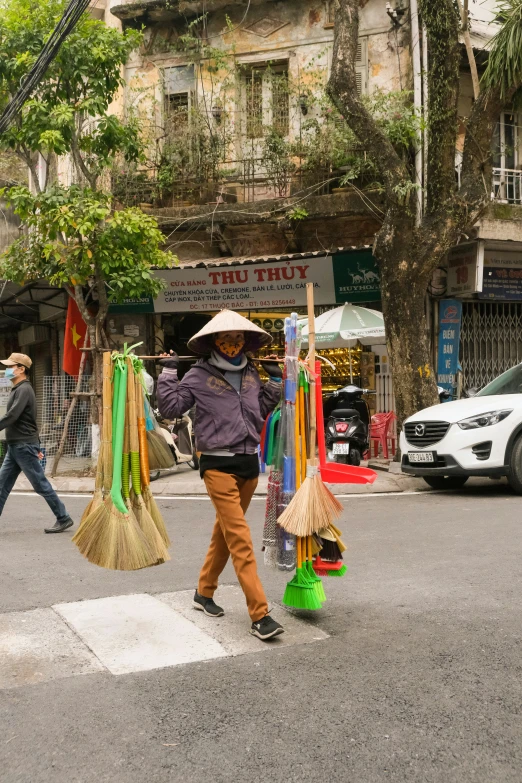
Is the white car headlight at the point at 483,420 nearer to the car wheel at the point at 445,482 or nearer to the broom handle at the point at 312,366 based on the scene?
the car wheel at the point at 445,482

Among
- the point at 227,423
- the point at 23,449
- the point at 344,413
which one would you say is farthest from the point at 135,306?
the point at 227,423

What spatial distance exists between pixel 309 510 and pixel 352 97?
914cm

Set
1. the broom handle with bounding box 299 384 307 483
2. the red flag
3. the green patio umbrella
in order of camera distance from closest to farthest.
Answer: the broom handle with bounding box 299 384 307 483, the green patio umbrella, the red flag

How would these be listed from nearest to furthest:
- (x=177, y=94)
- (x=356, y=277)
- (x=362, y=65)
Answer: (x=356, y=277), (x=362, y=65), (x=177, y=94)

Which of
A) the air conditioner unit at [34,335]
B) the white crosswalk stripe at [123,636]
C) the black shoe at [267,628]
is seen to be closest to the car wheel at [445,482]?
the white crosswalk stripe at [123,636]

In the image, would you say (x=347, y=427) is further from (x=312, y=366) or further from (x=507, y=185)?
(x=312, y=366)

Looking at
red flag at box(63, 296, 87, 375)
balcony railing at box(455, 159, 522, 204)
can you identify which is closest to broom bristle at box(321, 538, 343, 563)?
red flag at box(63, 296, 87, 375)

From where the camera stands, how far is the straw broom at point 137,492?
4770 mm

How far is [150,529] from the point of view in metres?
4.82

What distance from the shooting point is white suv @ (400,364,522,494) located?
9.55 m

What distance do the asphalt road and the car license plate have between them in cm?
395

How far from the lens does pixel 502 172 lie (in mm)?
15352

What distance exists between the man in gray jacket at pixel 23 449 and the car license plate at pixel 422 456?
4307 mm

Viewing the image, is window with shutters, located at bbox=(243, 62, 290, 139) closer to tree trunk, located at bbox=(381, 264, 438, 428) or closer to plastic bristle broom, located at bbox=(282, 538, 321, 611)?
tree trunk, located at bbox=(381, 264, 438, 428)
